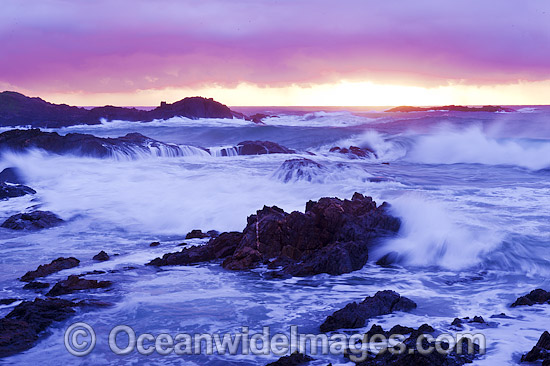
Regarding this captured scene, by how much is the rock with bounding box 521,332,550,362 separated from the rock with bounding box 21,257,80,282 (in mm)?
7267

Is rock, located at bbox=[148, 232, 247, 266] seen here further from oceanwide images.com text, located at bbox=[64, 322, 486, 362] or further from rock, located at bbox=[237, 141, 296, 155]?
rock, located at bbox=[237, 141, 296, 155]

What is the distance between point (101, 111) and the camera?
191 ft

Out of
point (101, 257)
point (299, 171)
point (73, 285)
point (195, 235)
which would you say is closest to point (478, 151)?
point (299, 171)

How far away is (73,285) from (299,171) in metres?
11.6

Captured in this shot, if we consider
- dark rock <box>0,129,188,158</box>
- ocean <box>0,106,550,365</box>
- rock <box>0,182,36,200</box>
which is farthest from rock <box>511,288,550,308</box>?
dark rock <box>0,129,188,158</box>

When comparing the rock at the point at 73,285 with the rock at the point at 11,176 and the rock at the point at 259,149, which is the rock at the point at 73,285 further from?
the rock at the point at 259,149

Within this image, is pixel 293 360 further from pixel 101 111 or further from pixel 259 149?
pixel 101 111

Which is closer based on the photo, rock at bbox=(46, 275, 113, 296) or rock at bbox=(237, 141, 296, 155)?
rock at bbox=(46, 275, 113, 296)

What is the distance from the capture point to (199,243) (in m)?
12.0

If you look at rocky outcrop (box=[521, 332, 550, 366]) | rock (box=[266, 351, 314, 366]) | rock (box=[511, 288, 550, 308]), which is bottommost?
rock (box=[511, 288, 550, 308])

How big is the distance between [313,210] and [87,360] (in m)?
6.28

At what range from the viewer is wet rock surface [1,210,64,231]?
43.7 ft

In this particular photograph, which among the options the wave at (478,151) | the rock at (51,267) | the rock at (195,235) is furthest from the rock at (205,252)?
the wave at (478,151)

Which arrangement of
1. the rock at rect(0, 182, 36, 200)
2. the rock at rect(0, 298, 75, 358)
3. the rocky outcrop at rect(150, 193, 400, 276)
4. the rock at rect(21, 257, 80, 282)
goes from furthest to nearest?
the rock at rect(0, 182, 36, 200) → the rocky outcrop at rect(150, 193, 400, 276) → the rock at rect(21, 257, 80, 282) → the rock at rect(0, 298, 75, 358)
